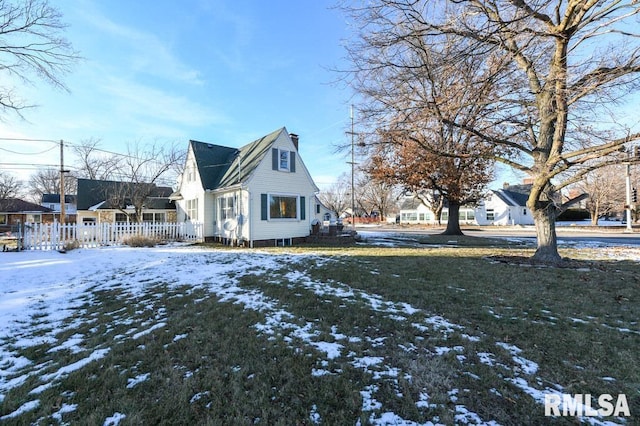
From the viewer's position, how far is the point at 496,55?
25.3 feet

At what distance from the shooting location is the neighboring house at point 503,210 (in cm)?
4166

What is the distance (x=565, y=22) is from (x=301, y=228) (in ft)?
40.9

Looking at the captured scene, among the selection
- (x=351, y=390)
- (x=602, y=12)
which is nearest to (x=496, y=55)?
(x=602, y=12)

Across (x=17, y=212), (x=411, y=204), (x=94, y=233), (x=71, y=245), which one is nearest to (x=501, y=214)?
(x=411, y=204)

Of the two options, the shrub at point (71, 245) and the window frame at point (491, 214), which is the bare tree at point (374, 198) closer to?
the window frame at point (491, 214)

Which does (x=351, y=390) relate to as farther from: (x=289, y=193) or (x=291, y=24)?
(x=289, y=193)

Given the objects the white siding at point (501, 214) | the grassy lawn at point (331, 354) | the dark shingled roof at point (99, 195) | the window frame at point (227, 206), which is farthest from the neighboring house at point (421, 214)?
the grassy lawn at point (331, 354)

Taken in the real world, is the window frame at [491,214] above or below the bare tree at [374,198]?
below

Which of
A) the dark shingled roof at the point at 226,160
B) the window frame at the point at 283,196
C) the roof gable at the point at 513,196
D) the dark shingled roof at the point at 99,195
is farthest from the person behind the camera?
the roof gable at the point at 513,196

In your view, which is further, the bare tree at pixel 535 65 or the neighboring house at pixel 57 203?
the neighboring house at pixel 57 203

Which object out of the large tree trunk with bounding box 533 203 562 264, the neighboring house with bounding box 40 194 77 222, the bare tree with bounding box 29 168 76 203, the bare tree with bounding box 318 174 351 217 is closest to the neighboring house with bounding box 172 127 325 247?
the large tree trunk with bounding box 533 203 562 264

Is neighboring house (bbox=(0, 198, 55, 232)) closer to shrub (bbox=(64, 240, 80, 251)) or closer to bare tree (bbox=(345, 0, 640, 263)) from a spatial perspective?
shrub (bbox=(64, 240, 80, 251))

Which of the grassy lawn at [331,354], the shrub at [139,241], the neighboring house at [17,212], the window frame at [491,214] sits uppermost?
the neighboring house at [17,212]

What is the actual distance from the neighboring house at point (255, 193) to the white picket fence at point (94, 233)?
1.33m
